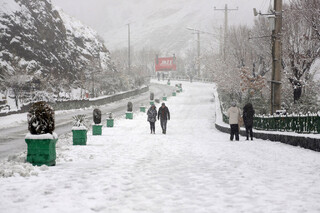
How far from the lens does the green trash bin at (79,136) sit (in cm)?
1434

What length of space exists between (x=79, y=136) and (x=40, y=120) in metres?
5.50

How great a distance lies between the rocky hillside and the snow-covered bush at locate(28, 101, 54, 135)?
35404mm

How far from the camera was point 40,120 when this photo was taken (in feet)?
29.3

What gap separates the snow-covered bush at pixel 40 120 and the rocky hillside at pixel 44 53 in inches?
1394

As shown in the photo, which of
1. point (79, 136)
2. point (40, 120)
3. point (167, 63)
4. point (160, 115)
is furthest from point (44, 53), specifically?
point (167, 63)

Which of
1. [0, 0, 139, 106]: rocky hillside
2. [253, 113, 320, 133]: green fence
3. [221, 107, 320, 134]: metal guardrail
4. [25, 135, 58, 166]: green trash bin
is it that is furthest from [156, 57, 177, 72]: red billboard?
[25, 135, 58, 166]: green trash bin

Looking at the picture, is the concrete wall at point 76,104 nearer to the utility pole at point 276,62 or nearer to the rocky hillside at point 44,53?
the rocky hillside at point 44,53

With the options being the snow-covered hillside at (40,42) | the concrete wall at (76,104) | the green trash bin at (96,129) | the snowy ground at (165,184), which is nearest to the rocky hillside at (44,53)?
the snow-covered hillside at (40,42)

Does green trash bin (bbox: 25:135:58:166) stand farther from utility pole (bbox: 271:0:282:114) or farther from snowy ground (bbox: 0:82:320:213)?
utility pole (bbox: 271:0:282:114)

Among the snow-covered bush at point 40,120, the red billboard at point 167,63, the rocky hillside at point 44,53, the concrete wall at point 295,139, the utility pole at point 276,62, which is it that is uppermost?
the red billboard at point 167,63

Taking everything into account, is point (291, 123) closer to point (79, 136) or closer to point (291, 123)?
point (291, 123)

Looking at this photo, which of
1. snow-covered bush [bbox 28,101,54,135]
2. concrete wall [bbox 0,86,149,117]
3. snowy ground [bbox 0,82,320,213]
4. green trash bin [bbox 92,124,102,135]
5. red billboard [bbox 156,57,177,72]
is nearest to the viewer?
snowy ground [bbox 0,82,320,213]

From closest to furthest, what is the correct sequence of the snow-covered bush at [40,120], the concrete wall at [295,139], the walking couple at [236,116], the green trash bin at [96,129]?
the snow-covered bush at [40,120] → the concrete wall at [295,139] → the walking couple at [236,116] → the green trash bin at [96,129]

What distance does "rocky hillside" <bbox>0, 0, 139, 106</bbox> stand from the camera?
4678 cm
